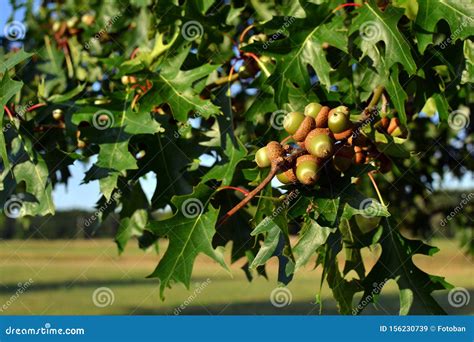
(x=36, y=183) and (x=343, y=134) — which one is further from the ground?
(x=343, y=134)

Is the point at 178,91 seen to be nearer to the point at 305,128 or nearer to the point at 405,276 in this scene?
the point at 305,128

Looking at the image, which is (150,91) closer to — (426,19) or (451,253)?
(426,19)

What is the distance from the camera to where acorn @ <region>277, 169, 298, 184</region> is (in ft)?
6.34

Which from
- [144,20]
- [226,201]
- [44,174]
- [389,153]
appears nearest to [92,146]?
[44,174]

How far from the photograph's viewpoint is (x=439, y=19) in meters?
2.10

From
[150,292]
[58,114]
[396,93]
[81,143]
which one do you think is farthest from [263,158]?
[150,292]

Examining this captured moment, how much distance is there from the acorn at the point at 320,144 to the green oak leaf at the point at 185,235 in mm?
466

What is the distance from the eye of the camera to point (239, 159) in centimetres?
227

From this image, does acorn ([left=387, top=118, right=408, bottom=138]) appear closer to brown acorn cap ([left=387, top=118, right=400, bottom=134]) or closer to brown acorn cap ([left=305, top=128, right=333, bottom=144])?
brown acorn cap ([left=387, top=118, right=400, bottom=134])

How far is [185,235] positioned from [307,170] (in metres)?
0.63

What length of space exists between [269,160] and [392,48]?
575 mm

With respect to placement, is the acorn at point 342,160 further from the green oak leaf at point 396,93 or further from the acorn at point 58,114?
the acorn at point 58,114

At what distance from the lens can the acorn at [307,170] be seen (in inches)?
73.8

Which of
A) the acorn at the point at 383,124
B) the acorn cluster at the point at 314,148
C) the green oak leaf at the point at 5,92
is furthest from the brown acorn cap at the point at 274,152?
the green oak leaf at the point at 5,92
